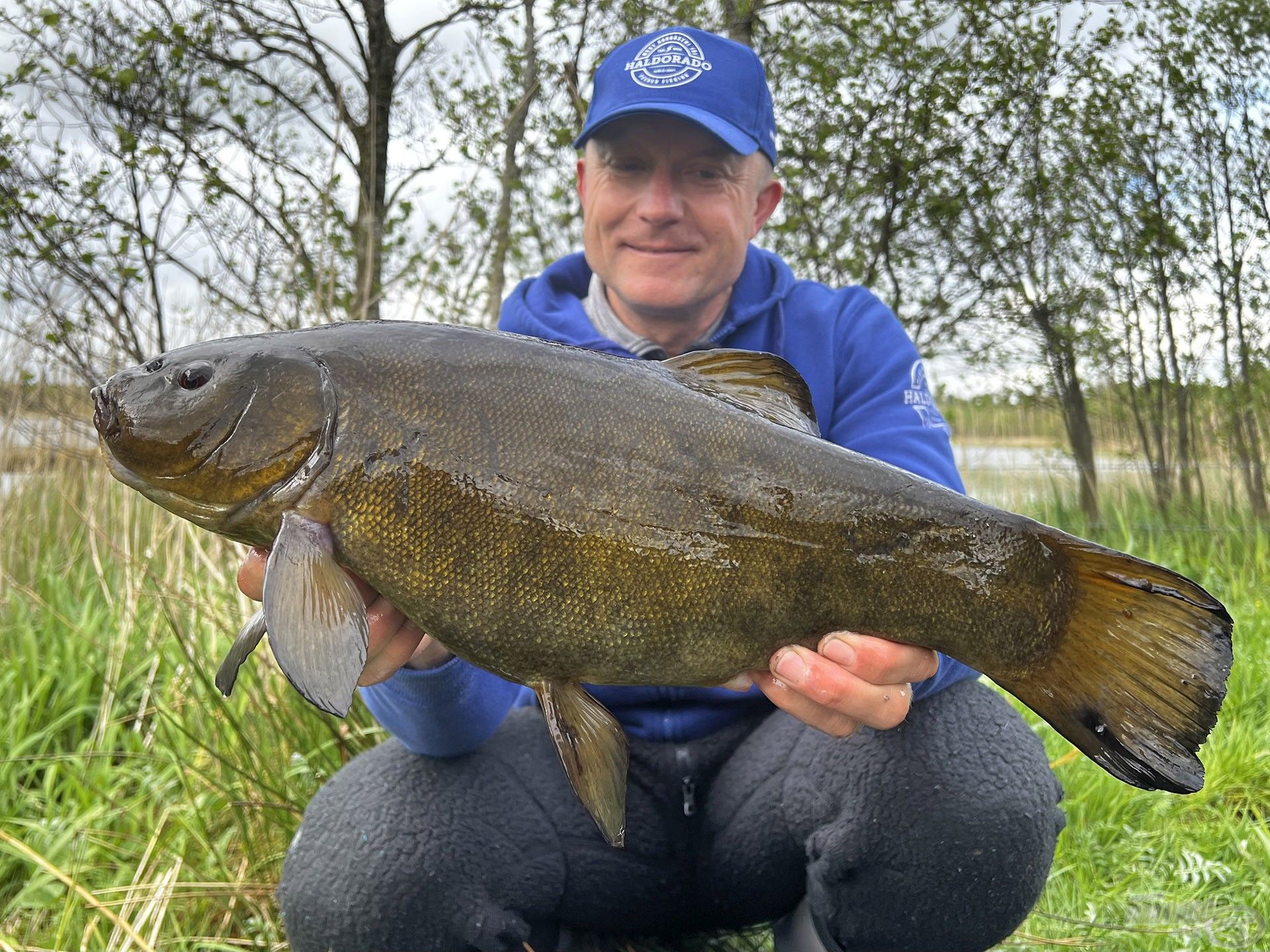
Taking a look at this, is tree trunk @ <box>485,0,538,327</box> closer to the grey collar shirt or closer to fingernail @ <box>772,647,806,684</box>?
the grey collar shirt

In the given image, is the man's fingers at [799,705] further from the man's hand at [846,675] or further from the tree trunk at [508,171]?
the tree trunk at [508,171]

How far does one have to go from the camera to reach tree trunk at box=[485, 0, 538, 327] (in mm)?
5562

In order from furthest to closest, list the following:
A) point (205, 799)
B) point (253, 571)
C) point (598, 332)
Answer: point (205, 799)
point (598, 332)
point (253, 571)

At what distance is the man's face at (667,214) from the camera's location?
242 cm

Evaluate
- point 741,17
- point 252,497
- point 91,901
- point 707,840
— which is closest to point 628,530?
point 252,497

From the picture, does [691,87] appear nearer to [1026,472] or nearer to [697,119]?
[697,119]

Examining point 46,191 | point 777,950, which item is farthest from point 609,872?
point 46,191

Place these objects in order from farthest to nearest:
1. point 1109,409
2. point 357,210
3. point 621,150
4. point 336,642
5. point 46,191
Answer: point 1109,409
point 357,210
point 46,191
point 621,150
point 336,642

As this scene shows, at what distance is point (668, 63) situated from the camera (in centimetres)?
241

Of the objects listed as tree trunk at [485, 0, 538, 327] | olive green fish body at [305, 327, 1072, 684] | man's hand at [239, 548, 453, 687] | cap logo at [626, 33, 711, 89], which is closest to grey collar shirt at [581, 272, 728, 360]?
cap logo at [626, 33, 711, 89]

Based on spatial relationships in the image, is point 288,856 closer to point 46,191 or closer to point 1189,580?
point 1189,580

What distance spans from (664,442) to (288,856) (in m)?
1.27

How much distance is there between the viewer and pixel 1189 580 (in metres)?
1.49

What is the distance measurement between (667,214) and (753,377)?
924 millimetres
